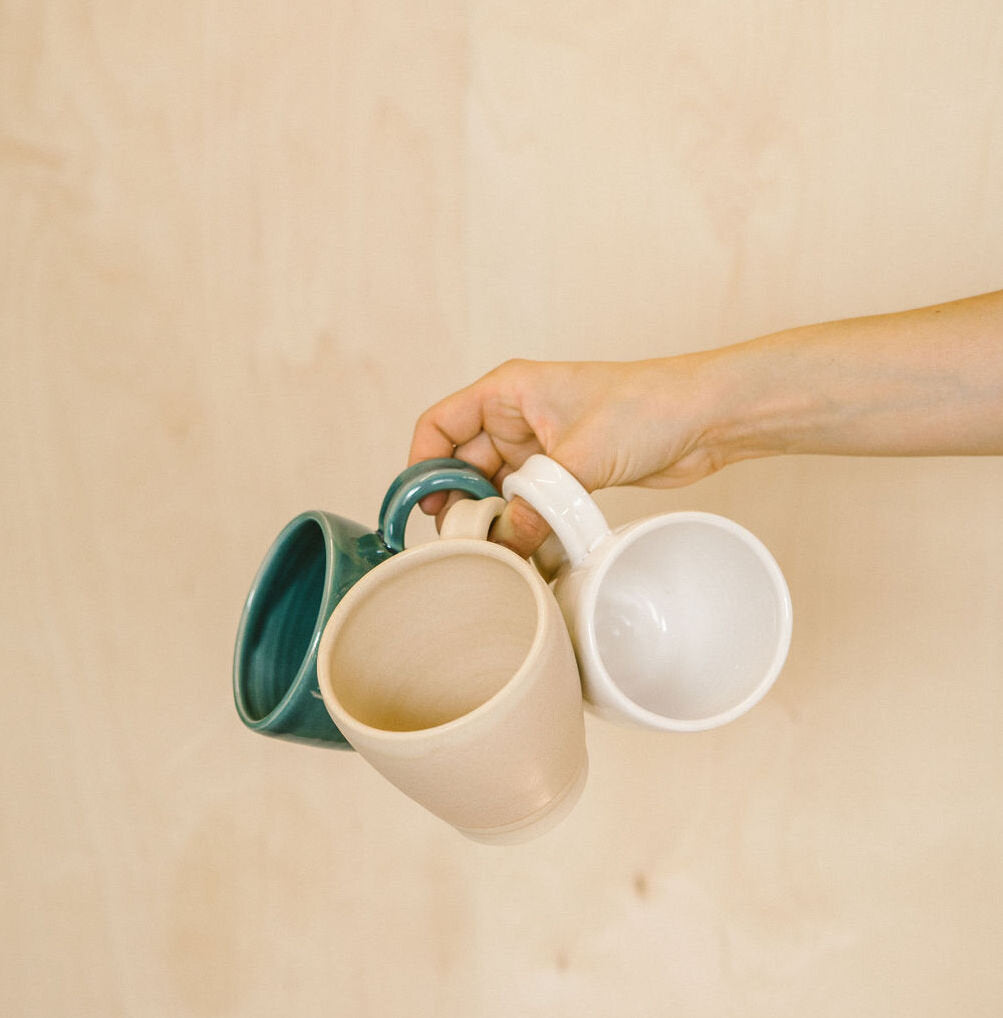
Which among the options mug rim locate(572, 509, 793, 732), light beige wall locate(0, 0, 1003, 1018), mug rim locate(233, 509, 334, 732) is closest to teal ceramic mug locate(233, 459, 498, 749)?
mug rim locate(233, 509, 334, 732)

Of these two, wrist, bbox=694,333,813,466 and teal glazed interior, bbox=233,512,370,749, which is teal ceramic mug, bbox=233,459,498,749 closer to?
teal glazed interior, bbox=233,512,370,749

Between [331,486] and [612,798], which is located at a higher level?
[331,486]

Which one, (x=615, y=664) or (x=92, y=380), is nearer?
(x=615, y=664)

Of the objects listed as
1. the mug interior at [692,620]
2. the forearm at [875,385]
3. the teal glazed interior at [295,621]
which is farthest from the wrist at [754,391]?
the teal glazed interior at [295,621]

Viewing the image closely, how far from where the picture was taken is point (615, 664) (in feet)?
1.86

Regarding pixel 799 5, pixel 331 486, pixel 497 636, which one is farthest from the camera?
pixel 331 486

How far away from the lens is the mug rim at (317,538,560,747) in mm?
422

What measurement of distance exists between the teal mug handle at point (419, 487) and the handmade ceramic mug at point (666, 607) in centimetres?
4

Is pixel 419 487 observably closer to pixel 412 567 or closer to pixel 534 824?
pixel 412 567

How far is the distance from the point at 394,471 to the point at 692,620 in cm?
34

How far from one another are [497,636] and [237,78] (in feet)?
1.66

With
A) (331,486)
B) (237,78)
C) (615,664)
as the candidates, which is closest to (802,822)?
(615,664)

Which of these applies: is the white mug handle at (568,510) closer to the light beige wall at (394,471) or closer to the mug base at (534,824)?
the mug base at (534,824)

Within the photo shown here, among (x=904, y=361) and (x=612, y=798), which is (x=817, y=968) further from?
(x=904, y=361)
